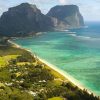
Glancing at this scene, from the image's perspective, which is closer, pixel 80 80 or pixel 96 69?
pixel 80 80

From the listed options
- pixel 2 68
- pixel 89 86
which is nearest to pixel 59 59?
pixel 2 68

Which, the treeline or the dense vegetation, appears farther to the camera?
the dense vegetation

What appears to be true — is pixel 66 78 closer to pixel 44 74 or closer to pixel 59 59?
pixel 44 74

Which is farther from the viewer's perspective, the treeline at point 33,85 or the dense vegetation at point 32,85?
the dense vegetation at point 32,85

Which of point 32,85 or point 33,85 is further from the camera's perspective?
point 33,85

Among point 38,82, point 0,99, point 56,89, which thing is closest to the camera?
point 0,99

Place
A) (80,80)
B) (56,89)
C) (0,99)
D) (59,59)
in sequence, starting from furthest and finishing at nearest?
(59,59) < (80,80) < (56,89) < (0,99)
